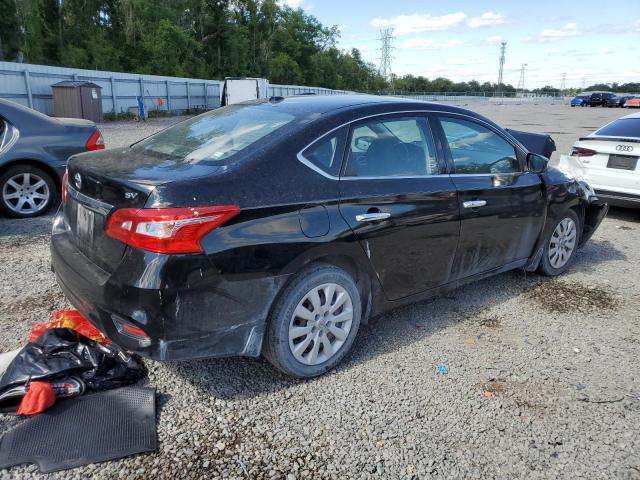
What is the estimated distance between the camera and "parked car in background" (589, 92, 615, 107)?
53.0 m

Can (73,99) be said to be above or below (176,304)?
above

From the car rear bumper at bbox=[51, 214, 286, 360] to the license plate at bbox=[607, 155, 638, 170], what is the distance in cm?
600

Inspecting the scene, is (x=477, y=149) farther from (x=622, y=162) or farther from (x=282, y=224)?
(x=622, y=162)

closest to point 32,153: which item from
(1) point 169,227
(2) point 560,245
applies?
(1) point 169,227

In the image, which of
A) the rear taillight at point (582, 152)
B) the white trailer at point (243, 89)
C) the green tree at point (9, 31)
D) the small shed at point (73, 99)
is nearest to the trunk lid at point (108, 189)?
the rear taillight at point (582, 152)

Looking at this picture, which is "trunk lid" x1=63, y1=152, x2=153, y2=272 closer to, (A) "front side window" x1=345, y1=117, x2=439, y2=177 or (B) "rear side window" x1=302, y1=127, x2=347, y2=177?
(B) "rear side window" x1=302, y1=127, x2=347, y2=177

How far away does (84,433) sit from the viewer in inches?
99.1

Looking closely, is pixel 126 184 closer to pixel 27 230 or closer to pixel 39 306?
pixel 39 306

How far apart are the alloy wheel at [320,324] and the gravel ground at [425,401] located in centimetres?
19

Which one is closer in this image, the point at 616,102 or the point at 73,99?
the point at 73,99

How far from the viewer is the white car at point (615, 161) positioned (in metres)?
6.70

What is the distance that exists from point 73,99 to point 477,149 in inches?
795

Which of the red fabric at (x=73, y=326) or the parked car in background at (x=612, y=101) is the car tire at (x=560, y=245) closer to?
the red fabric at (x=73, y=326)

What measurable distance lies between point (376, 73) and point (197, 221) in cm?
11051
